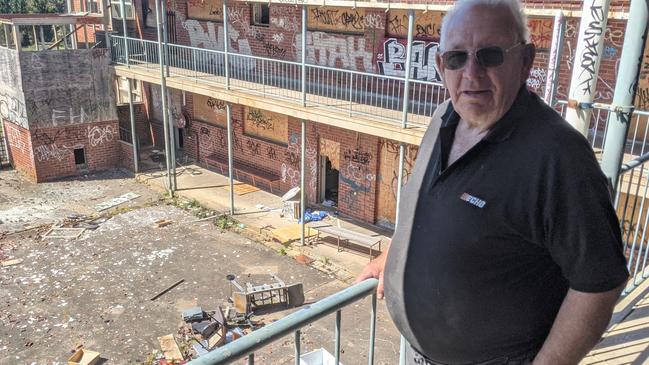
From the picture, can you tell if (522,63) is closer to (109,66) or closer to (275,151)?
(275,151)

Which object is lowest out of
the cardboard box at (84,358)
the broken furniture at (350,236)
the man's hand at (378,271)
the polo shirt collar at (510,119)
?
the cardboard box at (84,358)

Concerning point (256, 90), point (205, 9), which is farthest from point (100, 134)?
point (256, 90)

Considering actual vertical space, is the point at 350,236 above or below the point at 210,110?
below

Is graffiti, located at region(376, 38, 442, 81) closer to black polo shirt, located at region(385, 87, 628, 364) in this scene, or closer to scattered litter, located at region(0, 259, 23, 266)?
scattered litter, located at region(0, 259, 23, 266)

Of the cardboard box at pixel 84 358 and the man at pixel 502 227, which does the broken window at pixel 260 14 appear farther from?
the man at pixel 502 227

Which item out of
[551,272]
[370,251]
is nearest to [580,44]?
[551,272]

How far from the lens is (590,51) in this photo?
2975mm

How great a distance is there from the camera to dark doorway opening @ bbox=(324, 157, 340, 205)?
1528 centimetres

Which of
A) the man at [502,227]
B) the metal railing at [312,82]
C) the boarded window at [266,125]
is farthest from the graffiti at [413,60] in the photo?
the man at [502,227]

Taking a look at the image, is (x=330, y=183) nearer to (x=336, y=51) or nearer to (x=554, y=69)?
(x=336, y=51)

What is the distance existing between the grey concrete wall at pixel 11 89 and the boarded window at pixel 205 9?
5.66 meters

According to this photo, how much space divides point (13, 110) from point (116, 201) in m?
5.44

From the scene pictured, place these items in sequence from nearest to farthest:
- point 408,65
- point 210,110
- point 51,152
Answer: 1. point 408,65
2. point 51,152
3. point 210,110

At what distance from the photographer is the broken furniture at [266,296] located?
33.3ft
